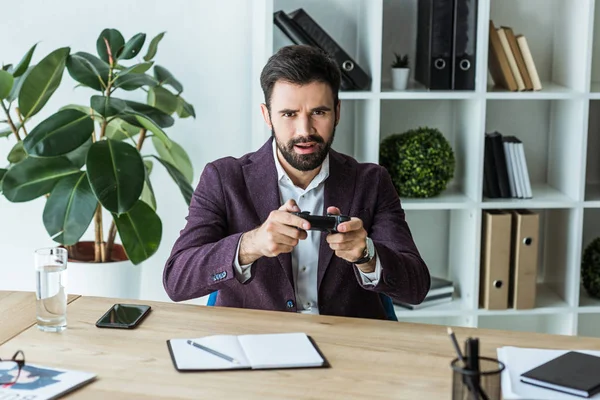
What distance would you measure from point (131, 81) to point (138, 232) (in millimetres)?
509

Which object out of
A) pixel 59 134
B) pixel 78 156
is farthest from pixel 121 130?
pixel 59 134

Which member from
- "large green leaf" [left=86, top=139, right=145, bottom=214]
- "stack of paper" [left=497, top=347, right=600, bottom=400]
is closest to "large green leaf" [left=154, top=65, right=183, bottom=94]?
"large green leaf" [left=86, top=139, right=145, bottom=214]

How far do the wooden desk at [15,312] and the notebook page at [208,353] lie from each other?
0.36 metres

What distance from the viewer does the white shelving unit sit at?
3129mm

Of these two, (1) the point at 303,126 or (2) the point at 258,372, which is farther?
(1) the point at 303,126

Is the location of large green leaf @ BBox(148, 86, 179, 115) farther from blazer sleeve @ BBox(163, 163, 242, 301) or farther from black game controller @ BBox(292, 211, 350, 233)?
black game controller @ BBox(292, 211, 350, 233)

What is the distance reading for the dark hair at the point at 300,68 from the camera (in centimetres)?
219

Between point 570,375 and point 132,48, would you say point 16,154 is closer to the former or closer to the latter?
point 132,48

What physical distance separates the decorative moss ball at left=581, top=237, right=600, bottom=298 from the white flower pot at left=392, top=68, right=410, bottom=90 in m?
0.99

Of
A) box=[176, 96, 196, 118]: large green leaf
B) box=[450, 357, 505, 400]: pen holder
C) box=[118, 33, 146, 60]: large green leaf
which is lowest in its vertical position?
box=[450, 357, 505, 400]: pen holder

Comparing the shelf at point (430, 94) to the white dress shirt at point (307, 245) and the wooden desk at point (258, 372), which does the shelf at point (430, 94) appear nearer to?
the white dress shirt at point (307, 245)

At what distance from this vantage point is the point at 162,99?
3191 millimetres

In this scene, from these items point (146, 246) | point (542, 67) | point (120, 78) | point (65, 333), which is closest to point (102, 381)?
point (65, 333)

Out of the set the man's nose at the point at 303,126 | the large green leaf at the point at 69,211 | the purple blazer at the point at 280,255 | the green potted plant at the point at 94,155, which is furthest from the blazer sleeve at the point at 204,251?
the large green leaf at the point at 69,211
